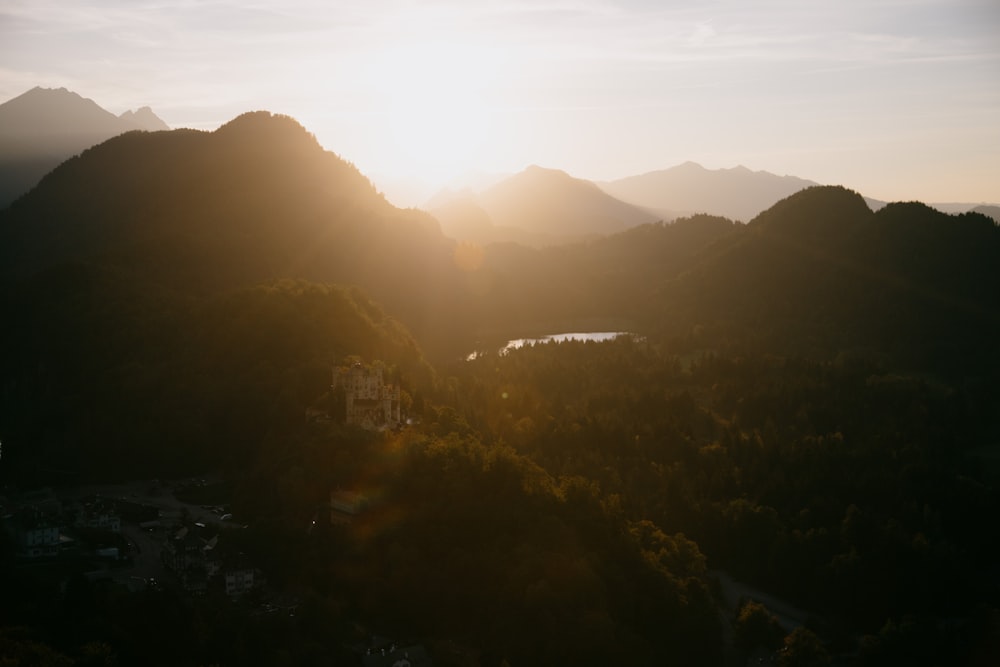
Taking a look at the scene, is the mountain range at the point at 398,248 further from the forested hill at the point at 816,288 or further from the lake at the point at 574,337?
the lake at the point at 574,337

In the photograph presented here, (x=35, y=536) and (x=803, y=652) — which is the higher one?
(x=35, y=536)

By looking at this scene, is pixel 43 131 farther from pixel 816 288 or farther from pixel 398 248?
pixel 816 288

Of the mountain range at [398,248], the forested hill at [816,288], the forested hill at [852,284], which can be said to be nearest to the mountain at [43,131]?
the mountain range at [398,248]

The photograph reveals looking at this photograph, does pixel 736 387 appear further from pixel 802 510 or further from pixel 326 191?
pixel 326 191

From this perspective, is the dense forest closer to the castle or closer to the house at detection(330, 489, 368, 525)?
the house at detection(330, 489, 368, 525)

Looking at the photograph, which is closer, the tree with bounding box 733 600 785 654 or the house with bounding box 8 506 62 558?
the house with bounding box 8 506 62 558

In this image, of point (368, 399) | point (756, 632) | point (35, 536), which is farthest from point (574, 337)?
point (35, 536)

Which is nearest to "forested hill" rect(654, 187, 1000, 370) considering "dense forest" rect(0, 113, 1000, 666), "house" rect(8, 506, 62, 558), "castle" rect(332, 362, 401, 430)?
"dense forest" rect(0, 113, 1000, 666)
